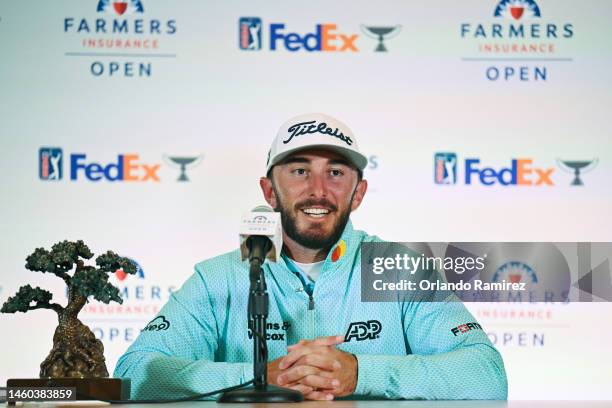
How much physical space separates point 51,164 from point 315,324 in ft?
5.34

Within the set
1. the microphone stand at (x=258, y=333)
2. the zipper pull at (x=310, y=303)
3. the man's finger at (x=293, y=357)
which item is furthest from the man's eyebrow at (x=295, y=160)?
the microphone stand at (x=258, y=333)

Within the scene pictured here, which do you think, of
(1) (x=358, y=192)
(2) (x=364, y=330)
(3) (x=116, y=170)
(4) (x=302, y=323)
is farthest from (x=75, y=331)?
(3) (x=116, y=170)

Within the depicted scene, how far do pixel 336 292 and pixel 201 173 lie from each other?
3.91ft

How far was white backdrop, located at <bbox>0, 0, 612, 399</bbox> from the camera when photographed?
13.8 ft

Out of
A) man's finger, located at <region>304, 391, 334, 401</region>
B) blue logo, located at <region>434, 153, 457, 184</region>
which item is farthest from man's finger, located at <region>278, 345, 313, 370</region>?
blue logo, located at <region>434, 153, 457, 184</region>

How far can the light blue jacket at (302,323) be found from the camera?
3055 mm

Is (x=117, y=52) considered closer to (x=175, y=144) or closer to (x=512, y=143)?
(x=175, y=144)

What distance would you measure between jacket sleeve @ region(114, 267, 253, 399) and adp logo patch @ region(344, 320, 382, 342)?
44 centimetres

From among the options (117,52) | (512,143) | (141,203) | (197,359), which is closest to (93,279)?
(197,359)

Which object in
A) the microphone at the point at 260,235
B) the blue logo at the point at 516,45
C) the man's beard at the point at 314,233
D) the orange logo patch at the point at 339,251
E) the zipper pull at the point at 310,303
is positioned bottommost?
the zipper pull at the point at 310,303

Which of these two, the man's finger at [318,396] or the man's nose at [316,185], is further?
the man's nose at [316,185]

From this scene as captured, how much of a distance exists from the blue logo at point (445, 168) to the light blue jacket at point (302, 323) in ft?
3.08

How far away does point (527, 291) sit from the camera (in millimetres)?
4184

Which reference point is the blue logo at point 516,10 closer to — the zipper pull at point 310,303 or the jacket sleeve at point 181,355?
the zipper pull at point 310,303
